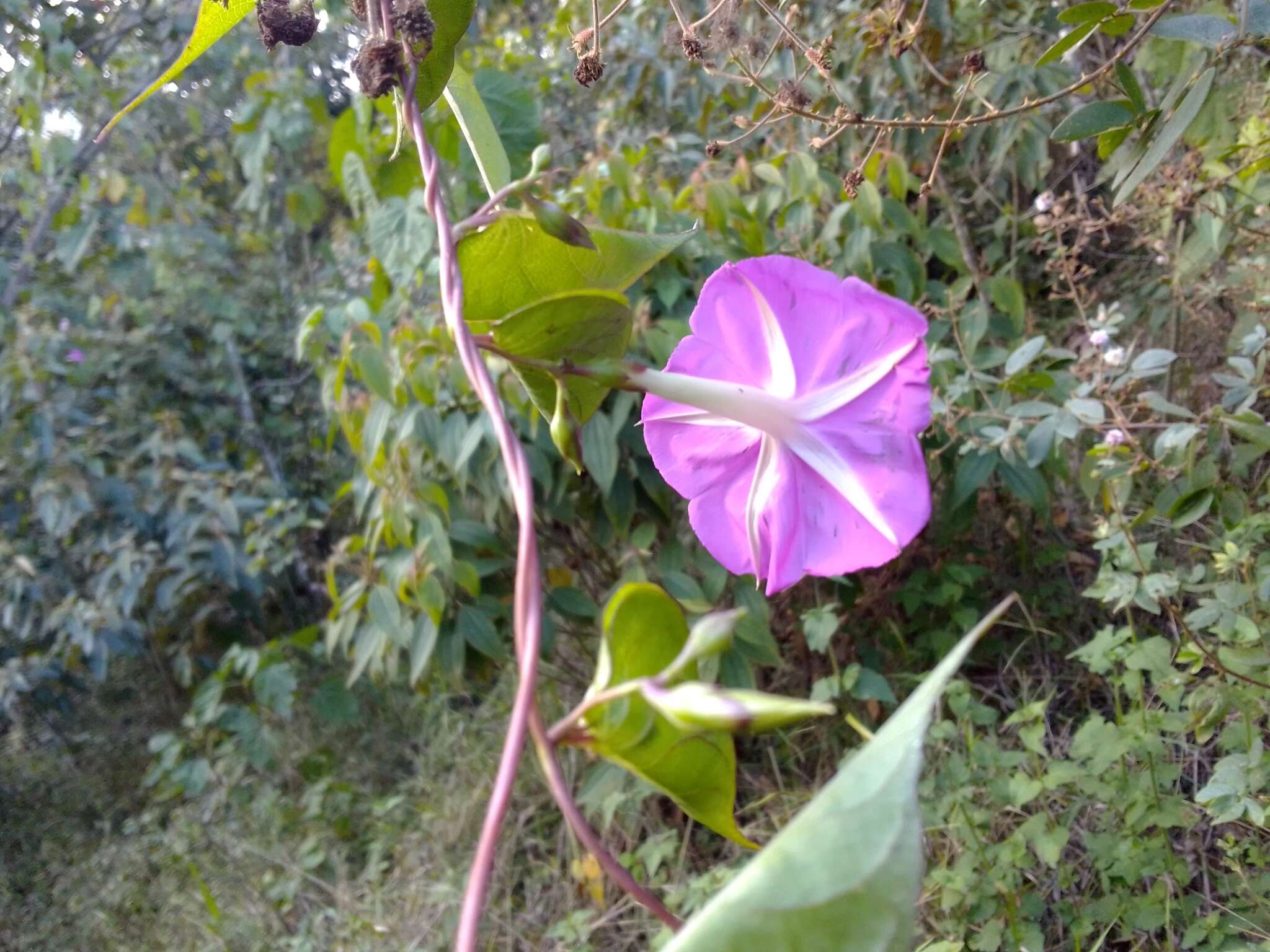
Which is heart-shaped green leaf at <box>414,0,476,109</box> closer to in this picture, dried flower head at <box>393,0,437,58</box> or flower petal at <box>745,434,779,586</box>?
dried flower head at <box>393,0,437,58</box>

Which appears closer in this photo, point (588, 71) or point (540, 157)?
point (540, 157)

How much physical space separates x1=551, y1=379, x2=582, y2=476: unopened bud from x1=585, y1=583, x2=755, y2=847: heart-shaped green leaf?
0.25 ft

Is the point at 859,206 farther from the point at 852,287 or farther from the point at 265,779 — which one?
the point at 265,779

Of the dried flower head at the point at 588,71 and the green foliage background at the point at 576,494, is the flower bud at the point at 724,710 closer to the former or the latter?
the green foliage background at the point at 576,494

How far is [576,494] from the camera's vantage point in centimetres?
150

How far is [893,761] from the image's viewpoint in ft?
0.55

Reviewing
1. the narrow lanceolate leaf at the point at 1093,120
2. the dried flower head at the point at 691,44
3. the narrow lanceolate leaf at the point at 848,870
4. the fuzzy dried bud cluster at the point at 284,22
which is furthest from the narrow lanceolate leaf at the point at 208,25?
the narrow lanceolate leaf at the point at 1093,120

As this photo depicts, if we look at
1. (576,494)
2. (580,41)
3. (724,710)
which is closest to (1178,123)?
(580,41)

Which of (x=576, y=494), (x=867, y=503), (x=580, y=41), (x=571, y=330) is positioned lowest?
(x=576, y=494)

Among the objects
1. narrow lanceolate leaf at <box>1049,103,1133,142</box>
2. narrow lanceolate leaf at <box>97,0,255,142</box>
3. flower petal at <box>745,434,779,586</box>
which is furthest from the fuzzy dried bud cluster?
narrow lanceolate leaf at <box>1049,103,1133,142</box>

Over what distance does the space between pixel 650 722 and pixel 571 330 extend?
5.6 inches

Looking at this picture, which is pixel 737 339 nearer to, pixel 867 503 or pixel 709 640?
pixel 867 503

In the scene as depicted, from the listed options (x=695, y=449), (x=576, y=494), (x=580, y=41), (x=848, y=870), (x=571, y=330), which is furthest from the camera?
(x=576, y=494)

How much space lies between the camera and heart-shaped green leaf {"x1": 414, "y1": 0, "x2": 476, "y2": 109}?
0.39 m
